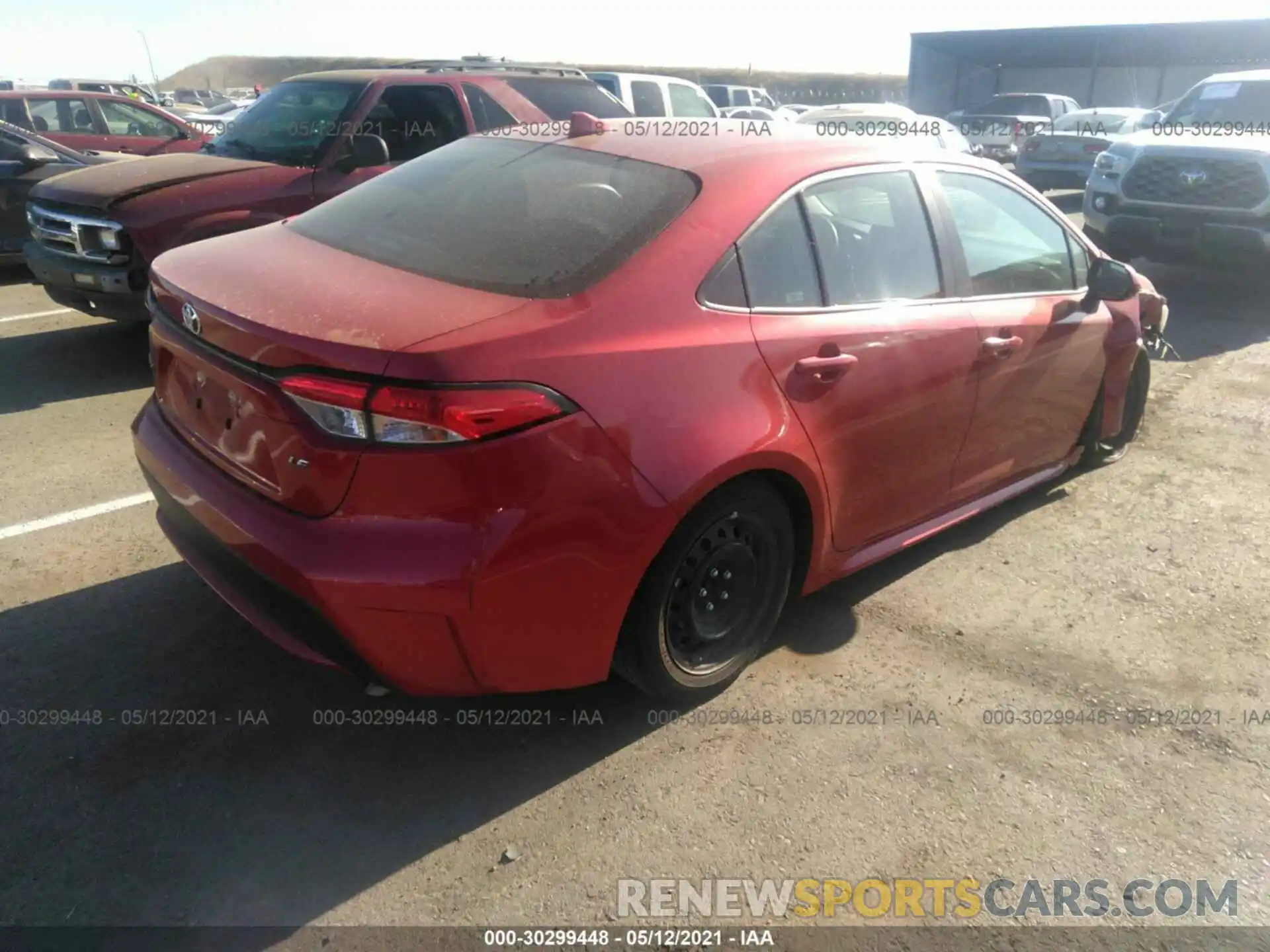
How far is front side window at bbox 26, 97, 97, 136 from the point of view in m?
11.8

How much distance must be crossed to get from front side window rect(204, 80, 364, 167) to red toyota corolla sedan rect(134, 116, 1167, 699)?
3233 millimetres

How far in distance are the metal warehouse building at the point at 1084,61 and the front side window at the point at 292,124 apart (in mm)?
32432

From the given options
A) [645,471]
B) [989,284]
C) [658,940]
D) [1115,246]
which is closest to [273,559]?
[645,471]

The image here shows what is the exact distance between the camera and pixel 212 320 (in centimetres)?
264

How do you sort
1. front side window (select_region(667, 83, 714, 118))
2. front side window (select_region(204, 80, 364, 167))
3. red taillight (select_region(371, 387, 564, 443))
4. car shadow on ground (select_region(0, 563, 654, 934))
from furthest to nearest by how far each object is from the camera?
front side window (select_region(667, 83, 714, 118)), front side window (select_region(204, 80, 364, 167)), car shadow on ground (select_region(0, 563, 654, 934)), red taillight (select_region(371, 387, 564, 443))

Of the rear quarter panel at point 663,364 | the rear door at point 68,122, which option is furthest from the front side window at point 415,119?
the rear door at point 68,122

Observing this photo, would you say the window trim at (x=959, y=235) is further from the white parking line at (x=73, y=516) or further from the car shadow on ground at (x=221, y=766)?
the white parking line at (x=73, y=516)

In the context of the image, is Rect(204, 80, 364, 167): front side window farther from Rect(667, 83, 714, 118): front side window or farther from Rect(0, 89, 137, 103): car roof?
Rect(667, 83, 714, 118): front side window

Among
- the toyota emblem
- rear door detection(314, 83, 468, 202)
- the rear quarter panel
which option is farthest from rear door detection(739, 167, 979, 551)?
rear door detection(314, 83, 468, 202)

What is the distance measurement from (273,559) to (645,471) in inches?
37.8

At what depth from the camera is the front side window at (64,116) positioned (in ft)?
38.6

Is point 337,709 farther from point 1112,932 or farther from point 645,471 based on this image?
point 1112,932

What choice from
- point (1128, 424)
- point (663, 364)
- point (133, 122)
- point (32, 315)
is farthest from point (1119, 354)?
point (133, 122)

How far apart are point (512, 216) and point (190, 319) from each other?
985mm
